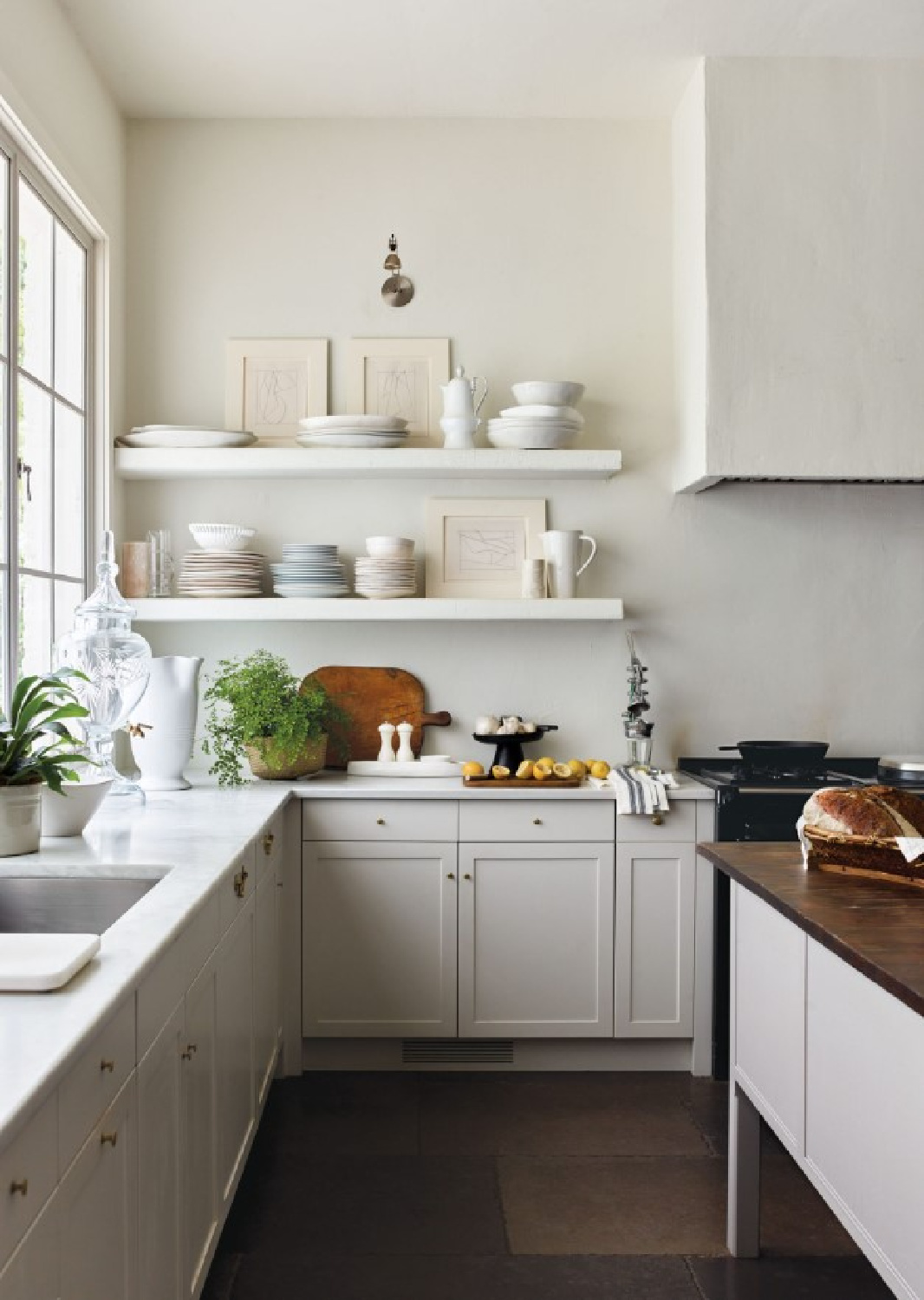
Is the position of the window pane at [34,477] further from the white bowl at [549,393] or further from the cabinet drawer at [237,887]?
the white bowl at [549,393]

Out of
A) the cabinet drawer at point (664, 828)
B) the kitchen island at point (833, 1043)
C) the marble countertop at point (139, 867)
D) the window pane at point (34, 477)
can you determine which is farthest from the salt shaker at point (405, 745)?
the kitchen island at point (833, 1043)

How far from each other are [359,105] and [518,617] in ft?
6.04

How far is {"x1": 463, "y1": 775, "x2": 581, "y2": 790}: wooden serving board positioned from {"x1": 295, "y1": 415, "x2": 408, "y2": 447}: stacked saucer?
3.80 ft

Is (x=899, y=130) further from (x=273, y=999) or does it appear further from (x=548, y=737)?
(x=273, y=999)

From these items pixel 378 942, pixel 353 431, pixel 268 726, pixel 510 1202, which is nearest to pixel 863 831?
pixel 510 1202

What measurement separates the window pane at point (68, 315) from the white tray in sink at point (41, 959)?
2327mm

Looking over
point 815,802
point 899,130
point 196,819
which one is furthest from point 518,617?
point 899,130

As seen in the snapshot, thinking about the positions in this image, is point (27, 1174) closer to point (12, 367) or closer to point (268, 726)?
point (12, 367)

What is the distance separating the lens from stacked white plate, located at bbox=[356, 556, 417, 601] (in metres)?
4.09

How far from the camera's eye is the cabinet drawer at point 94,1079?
4.61 ft

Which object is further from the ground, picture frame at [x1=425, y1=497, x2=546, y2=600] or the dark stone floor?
picture frame at [x1=425, y1=497, x2=546, y2=600]

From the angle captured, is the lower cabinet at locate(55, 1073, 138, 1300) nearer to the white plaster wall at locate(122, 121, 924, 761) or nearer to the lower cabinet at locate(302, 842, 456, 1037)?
the lower cabinet at locate(302, 842, 456, 1037)

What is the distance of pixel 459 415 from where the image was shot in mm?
4086

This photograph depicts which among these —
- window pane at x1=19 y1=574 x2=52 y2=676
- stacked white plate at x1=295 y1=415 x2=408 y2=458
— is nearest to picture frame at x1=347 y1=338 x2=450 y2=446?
stacked white plate at x1=295 y1=415 x2=408 y2=458
